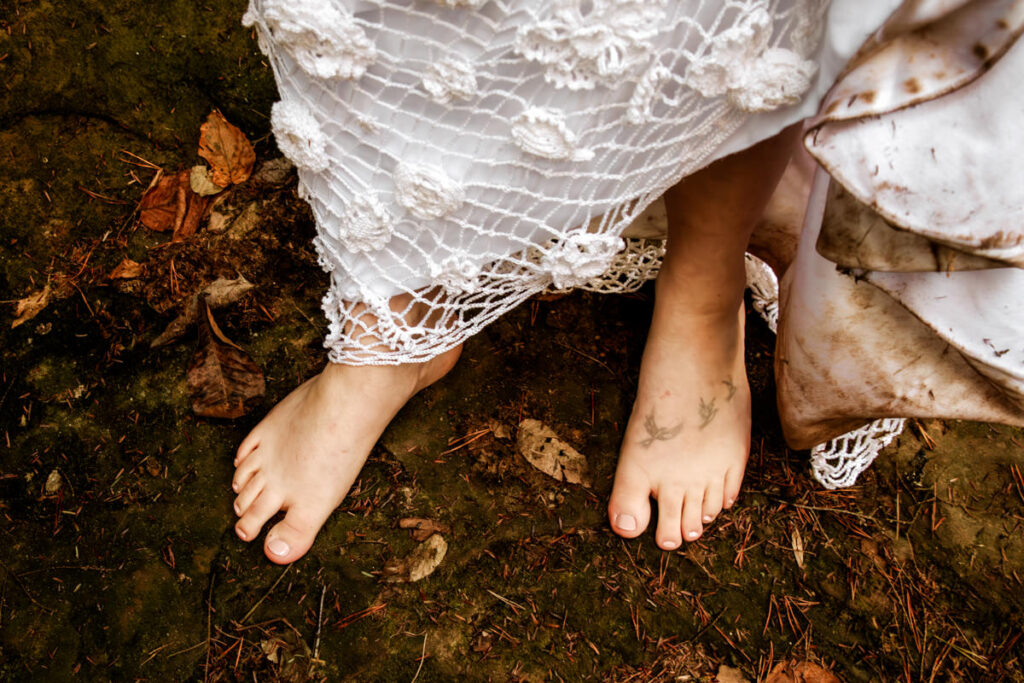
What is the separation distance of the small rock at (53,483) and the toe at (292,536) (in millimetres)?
423

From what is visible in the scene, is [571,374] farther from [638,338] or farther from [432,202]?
[432,202]

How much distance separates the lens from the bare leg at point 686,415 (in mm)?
1328

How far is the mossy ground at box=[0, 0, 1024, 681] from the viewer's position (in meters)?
1.24

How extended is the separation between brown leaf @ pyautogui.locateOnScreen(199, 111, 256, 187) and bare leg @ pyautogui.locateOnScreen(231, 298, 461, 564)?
60cm

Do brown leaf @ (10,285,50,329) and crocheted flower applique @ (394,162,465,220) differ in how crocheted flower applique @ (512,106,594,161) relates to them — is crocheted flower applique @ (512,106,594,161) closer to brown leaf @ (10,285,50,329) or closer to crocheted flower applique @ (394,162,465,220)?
crocheted flower applique @ (394,162,465,220)

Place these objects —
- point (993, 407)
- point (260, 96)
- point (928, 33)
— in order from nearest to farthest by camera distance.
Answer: point (928, 33)
point (993, 407)
point (260, 96)

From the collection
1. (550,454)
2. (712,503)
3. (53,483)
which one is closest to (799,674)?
(712,503)

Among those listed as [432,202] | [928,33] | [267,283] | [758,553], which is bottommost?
[758,553]

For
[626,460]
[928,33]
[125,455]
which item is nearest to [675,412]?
[626,460]

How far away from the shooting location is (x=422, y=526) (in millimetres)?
1342

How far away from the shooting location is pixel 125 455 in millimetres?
1326

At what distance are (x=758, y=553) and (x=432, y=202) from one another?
104cm

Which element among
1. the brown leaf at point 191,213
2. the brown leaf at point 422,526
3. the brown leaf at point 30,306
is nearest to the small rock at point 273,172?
the brown leaf at point 191,213

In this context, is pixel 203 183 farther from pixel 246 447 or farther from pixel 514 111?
pixel 514 111
